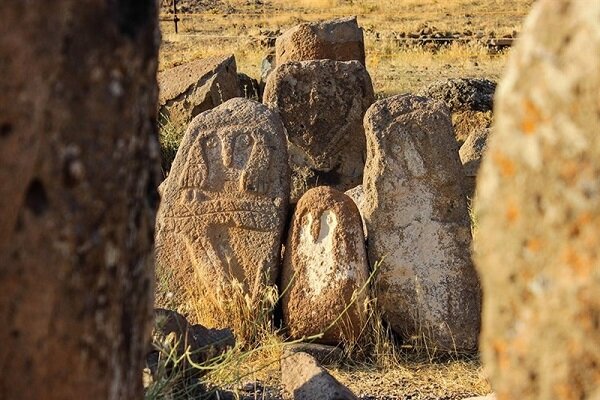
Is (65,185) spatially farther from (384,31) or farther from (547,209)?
(384,31)

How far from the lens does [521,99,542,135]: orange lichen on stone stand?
169 cm

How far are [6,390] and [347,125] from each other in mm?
6530

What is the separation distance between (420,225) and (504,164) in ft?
13.8

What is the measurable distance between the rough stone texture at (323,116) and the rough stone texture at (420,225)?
2235 mm

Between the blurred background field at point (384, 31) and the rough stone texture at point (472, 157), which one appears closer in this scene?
the rough stone texture at point (472, 157)

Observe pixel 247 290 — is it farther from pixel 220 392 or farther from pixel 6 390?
pixel 6 390

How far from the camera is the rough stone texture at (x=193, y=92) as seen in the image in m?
10.5

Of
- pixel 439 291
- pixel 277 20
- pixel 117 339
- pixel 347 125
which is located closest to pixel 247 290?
pixel 439 291

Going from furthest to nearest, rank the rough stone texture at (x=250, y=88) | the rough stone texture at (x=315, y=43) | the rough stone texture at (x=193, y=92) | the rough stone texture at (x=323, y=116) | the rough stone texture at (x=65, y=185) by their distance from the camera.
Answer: the rough stone texture at (x=250, y=88)
the rough stone texture at (x=315, y=43)
the rough stone texture at (x=193, y=92)
the rough stone texture at (x=323, y=116)
the rough stone texture at (x=65, y=185)

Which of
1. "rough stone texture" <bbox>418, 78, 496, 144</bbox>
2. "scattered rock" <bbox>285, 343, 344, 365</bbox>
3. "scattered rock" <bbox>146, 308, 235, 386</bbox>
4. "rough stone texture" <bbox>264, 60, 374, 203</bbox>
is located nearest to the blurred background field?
"rough stone texture" <bbox>418, 78, 496, 144</bbox>

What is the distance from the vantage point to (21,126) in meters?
1.92

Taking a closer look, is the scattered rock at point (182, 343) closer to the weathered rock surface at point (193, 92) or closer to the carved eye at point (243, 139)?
the carved eye at point (243, 139)

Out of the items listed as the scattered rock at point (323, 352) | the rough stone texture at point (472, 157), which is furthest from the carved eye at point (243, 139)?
the rough stone texture at point (472, 157)

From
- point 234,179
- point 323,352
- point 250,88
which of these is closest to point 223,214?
point 234,179
